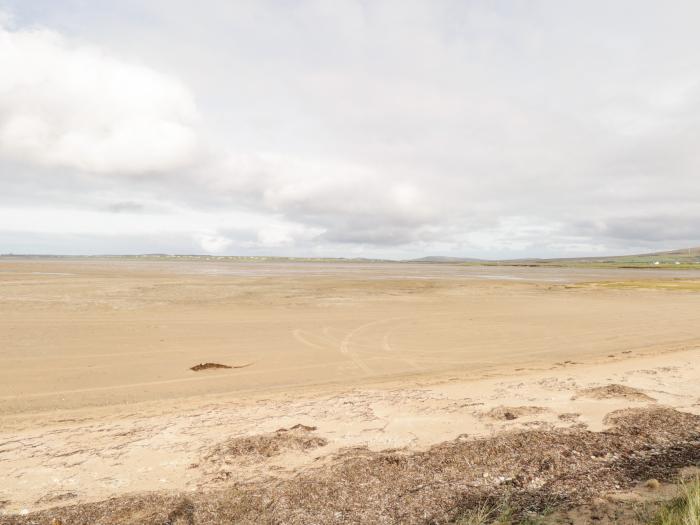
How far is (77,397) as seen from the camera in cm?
898

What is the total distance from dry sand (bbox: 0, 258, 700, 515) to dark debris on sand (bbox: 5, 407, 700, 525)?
39 centimetres

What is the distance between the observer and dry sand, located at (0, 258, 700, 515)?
5812 mm

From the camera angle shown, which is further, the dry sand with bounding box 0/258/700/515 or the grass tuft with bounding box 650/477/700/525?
the dry sand with bounding box 0/258/700/515

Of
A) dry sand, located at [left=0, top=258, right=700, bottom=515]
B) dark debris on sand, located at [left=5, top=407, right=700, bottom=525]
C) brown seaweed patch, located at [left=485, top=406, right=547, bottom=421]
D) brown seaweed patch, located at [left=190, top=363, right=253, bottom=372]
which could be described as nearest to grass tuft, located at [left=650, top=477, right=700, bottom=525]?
dark debris on sand, located at [left=5, top=407, right=700, bottom=525]

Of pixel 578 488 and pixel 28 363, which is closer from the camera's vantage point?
pixel 578 488

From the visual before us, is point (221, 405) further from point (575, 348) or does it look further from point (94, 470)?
point (575, 348)

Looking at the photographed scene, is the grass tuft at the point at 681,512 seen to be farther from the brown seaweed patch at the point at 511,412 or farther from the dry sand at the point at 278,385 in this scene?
the brown seaweed patch at the point at 511,412

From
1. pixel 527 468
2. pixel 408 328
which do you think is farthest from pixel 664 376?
pixel 408 328

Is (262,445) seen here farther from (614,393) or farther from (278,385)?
(614,393)

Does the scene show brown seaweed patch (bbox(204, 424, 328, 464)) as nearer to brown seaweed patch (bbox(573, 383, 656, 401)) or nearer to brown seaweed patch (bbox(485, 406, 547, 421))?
brown seaweed patch (bbox(485, 406, 547, 421))

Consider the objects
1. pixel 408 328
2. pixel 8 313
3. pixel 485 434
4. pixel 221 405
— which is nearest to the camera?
pixel 485 434

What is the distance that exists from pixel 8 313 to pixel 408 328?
1752 centimetres

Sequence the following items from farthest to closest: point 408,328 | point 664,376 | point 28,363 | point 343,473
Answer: point 408,328, point 28,363, point 664,376, point 343,473

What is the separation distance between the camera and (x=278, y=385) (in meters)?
10.1
